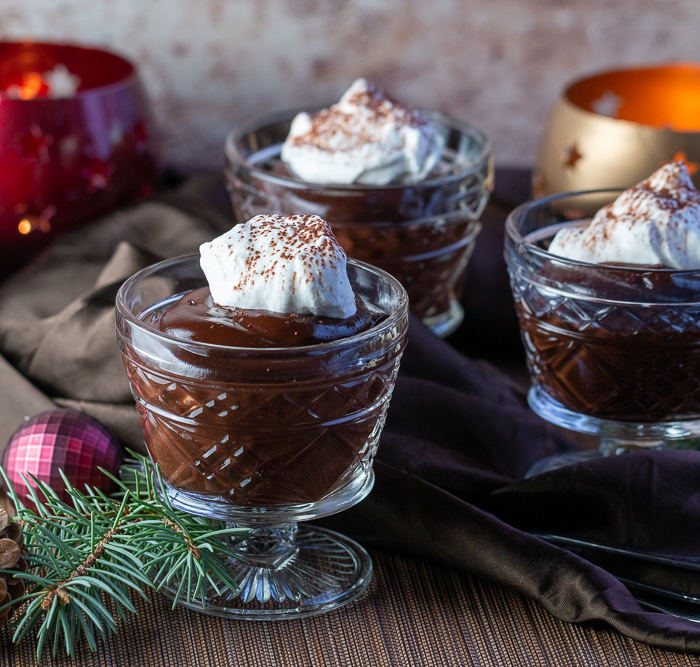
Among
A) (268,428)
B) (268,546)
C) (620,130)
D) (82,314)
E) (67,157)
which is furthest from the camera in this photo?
(67,157)

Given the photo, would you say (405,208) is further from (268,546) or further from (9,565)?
(9,565)

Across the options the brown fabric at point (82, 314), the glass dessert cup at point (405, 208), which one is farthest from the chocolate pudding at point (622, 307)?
the brown fabric at point (82, 314)

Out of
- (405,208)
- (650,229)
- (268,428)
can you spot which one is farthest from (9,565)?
(650,229)

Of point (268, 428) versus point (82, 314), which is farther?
point (82, 314)

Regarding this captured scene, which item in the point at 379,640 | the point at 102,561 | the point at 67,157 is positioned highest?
the point at 67,157

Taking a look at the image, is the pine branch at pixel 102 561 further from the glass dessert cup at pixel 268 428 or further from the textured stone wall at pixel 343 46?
the textured stone wall at pixel 343 46
